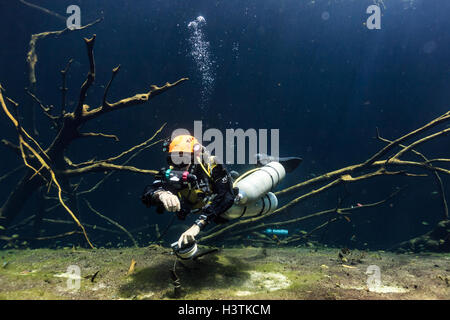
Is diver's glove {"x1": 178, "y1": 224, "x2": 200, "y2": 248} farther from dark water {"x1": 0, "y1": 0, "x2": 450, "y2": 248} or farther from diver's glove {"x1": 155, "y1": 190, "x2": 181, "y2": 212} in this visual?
dark water {"x1": 0, "y1": 0, "x2": 450, "y2": 248}

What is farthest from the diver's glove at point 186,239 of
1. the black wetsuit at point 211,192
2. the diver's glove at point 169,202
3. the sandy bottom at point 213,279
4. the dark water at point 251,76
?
the dark water at point 251,76

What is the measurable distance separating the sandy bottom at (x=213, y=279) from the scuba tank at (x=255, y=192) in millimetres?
920

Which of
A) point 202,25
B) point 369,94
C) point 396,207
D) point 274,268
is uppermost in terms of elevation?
point 202,25

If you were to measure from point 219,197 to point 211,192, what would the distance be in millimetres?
284

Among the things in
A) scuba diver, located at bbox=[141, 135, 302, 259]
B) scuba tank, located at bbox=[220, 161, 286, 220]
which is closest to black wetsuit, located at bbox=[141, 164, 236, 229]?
scuba diver, located at bbox=[141, 135, 302, 259]

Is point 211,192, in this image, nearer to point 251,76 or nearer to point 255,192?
point 255,192

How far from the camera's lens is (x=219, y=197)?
320 centimetres

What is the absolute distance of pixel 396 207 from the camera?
20.5 m

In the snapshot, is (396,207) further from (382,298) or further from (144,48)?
(144,48)

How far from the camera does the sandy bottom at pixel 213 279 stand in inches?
114

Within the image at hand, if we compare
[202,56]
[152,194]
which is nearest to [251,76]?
[202,56]

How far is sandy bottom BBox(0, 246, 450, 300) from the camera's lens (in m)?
2.89
